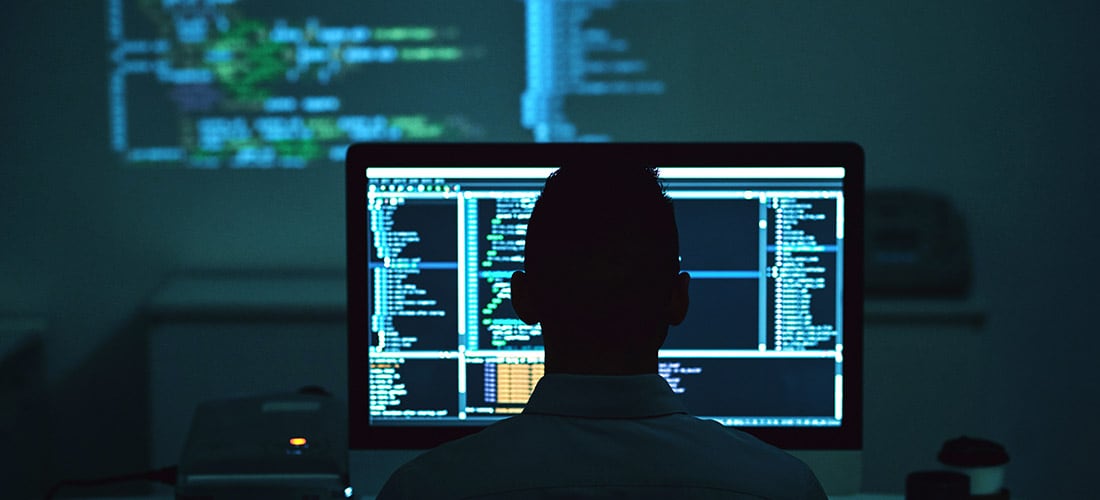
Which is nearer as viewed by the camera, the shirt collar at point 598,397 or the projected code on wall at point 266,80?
the shirt collar at point 598,397

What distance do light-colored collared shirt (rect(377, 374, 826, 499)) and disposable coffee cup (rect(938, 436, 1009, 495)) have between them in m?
0.60

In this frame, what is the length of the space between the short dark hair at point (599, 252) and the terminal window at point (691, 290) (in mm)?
456

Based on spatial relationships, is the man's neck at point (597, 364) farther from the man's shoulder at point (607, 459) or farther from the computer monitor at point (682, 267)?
the computer monitor at point (682, 267)

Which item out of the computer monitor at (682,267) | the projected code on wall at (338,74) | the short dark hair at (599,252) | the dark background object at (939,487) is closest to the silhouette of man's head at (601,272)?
the short dark hair at (599,252)

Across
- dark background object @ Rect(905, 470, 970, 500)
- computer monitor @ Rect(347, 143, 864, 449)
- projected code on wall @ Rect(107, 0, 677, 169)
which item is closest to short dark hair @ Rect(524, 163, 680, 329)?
computer monitor @ Rect(347, 143, 864, 449)

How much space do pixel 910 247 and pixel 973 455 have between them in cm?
87

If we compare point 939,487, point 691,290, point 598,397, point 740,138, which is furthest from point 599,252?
point 740,138

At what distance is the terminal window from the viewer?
58.9 inches

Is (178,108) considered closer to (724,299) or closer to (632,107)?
(632,107)

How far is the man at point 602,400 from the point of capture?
951 mm

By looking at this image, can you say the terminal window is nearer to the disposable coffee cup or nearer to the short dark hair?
the disposable coffee cup

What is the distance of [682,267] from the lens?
1.53 m

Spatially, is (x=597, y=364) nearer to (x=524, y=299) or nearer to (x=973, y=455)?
(x=524, y=299)

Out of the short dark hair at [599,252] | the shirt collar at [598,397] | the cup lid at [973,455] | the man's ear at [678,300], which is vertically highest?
the short dark hair at [599,252]
